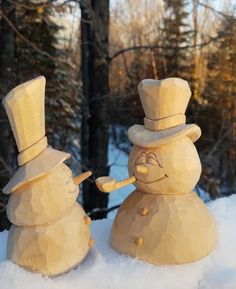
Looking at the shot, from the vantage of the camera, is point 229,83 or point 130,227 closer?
point 130,227

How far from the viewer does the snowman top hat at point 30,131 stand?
772 millimetres

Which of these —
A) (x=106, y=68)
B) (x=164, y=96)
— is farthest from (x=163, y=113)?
(x=106, y=68)

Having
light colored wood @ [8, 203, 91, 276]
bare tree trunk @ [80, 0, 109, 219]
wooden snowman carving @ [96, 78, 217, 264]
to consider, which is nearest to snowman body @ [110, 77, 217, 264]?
wooden snowman carving @ [96, 78, 217, 264]

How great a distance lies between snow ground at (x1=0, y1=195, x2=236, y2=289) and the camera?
0.79 meters

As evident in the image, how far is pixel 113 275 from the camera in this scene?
830mm

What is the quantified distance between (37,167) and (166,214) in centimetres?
28

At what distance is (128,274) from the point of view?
2.74 feet

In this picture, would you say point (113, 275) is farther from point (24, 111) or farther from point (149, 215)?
point (24, 111)

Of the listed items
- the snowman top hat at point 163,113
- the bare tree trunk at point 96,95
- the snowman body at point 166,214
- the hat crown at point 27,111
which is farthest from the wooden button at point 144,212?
the bare tree trunk at point 96,95

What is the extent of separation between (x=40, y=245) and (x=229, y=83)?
3546 millimetres

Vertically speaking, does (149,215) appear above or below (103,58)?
below

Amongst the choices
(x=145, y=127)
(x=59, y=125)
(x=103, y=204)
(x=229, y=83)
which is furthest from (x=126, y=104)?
(x=145, y=127)

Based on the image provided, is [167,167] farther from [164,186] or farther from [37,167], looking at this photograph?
[37,167]

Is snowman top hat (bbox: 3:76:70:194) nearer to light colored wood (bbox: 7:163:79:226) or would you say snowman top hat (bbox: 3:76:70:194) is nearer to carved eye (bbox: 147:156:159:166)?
light colored wood (bbox: 7:163:79:226)
